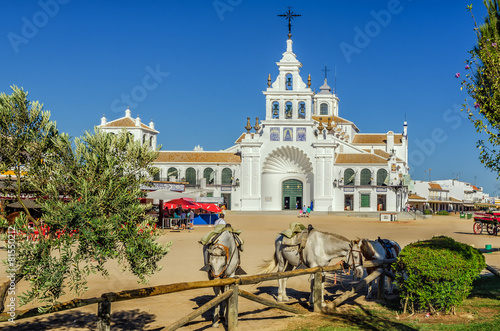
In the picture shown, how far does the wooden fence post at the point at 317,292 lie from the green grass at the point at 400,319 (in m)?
0.36

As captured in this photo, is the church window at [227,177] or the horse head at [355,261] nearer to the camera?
the horse head at [355,261]

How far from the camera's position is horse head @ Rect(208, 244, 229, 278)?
415 inches

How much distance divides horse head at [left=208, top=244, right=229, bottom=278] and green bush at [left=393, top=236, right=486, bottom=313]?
3.64 metres

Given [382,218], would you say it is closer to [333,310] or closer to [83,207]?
[333,310]

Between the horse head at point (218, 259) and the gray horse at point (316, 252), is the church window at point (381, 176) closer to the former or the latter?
the gray horse at point (316, 252)

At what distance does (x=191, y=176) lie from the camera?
68500 mm

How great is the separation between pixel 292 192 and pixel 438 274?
5621cm

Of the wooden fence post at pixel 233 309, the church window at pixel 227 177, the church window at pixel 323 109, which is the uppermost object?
the church window at pixel 323 109


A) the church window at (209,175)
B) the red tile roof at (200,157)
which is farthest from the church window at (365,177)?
the church window at (209,175)

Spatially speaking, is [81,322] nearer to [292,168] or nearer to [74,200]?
[74,200]

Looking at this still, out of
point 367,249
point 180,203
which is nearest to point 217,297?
point 367,249

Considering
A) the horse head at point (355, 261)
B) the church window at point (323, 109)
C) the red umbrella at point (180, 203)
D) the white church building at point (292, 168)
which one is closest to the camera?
the horse head at point (355, 261)

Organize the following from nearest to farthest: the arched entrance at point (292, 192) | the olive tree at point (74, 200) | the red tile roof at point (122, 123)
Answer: the olive tree at point (74, 200) → the arched entrance at point (292, 192) → the red tile roof at point (122, 123)

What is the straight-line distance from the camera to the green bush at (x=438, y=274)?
1038 cm
